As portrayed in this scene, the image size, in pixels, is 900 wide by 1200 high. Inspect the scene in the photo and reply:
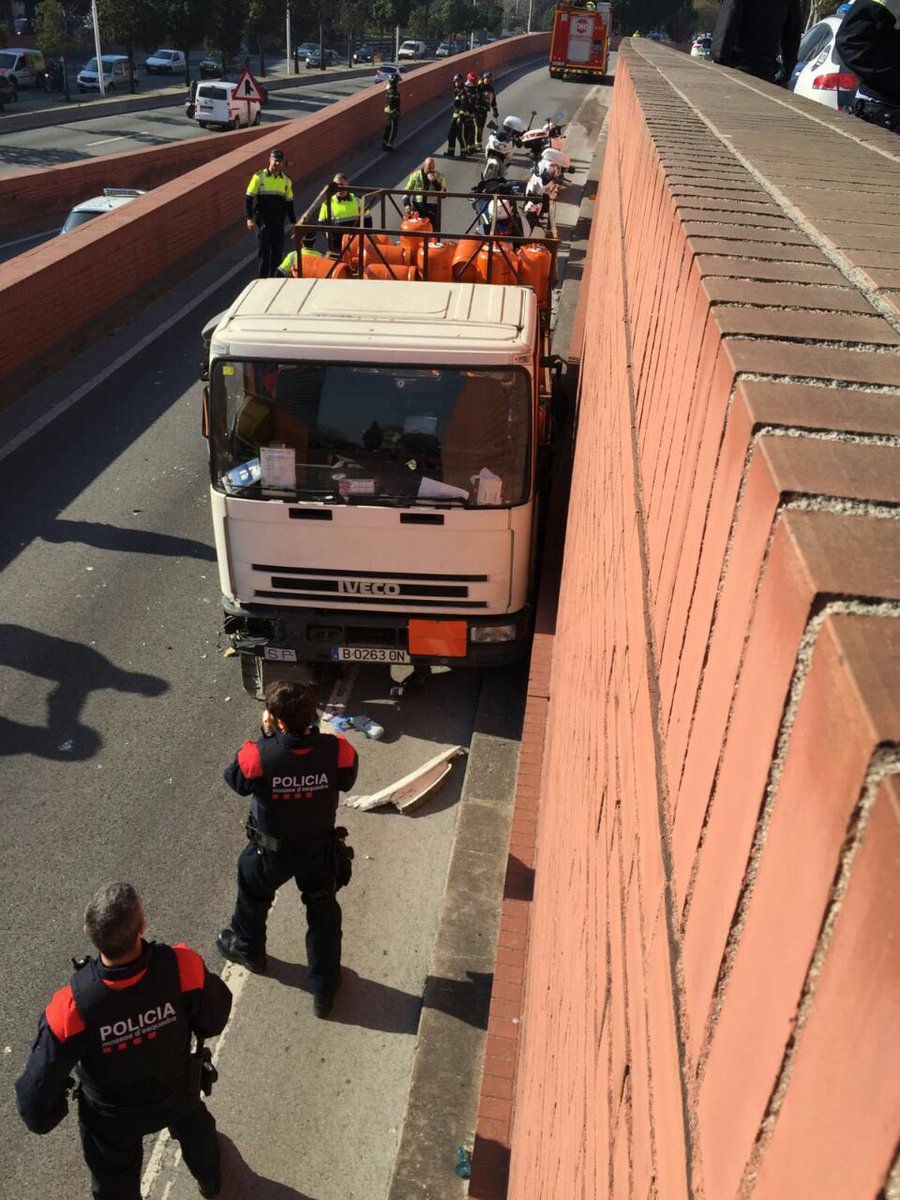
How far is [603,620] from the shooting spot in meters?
2.64

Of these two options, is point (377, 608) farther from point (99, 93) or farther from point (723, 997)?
point (99, 93)

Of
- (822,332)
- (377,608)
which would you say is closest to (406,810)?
(377,608)

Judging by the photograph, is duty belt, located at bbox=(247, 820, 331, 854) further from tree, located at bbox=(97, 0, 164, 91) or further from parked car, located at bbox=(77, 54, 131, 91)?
tree, located at bbox=(97, 0, 164, 91)

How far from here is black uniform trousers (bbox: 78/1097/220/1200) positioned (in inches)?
168

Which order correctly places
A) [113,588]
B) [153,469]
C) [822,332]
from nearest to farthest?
[822,332]
[113,588]
[153,469]

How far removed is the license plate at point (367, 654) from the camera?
7.98m

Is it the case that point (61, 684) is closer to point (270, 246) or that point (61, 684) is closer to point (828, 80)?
point (828, 80)

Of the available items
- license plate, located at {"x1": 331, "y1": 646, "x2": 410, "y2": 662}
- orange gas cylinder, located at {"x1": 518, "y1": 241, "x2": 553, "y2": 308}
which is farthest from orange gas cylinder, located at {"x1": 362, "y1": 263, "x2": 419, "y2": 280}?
license plate, located at {"x1": 331, "y1": 646, "x2": 410, "y2": 662}

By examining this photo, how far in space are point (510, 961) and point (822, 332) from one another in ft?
13.7

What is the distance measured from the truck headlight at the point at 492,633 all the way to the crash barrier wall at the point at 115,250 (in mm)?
7940

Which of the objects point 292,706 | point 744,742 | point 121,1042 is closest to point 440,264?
point 292,706

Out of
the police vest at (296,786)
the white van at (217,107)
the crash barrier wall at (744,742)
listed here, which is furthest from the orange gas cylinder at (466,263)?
the white van at (217,107)

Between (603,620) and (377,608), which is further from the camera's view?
(377,608)

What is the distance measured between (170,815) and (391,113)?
28.6 meters
